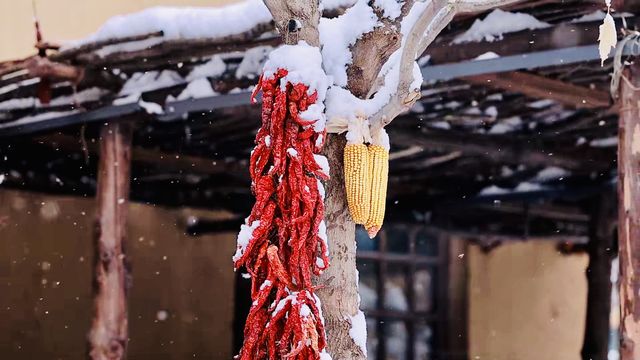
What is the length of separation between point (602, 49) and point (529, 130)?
4.88 metres

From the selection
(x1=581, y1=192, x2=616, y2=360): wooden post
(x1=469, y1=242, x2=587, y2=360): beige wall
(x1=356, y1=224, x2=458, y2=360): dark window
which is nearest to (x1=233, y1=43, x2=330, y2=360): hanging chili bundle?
(x1=581, y1=192, x2=616, y2=360): wooden post

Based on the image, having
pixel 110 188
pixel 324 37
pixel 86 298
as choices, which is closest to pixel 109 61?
pixel 110 188

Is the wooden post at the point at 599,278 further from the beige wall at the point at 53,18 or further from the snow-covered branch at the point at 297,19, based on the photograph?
the snow-covered branch at the point at 297,19

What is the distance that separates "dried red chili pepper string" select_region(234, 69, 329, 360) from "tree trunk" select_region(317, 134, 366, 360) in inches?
7.3

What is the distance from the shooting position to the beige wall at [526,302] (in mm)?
12195

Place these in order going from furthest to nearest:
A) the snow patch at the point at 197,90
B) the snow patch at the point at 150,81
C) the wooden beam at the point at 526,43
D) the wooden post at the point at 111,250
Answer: the wooden post at the point at 111,250 → the snow patch at the point at 150,81 → the snow patch at the point at 197,90 → the wooden beam at the point at 526,43

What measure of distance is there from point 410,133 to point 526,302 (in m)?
6.04

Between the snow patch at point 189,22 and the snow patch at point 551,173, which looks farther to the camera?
the snow patch at point 551,173

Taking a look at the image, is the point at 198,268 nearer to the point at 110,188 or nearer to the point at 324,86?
the point at 110,188

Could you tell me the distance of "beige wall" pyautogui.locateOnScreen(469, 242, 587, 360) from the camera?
12.2m

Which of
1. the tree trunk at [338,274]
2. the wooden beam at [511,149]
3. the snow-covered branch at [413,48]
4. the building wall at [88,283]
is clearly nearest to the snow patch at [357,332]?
the tree trunk at [338,274]

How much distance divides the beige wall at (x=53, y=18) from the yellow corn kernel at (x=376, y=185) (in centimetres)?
488

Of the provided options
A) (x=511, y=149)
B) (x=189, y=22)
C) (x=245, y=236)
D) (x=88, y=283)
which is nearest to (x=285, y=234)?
(x=245, y=236)

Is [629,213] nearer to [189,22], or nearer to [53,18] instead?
[189,22]
